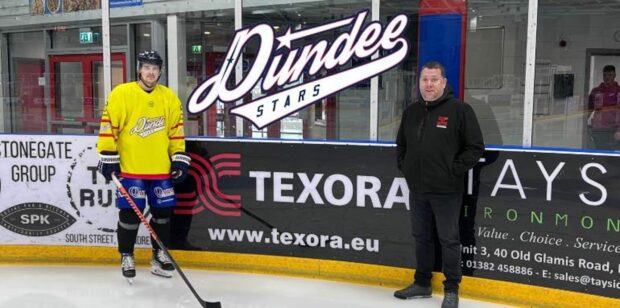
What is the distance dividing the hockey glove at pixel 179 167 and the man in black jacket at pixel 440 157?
1377 millimetres

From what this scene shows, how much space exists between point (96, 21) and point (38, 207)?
1427 millimetres

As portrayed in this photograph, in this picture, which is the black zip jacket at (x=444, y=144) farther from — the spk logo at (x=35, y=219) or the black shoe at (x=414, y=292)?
the spk logo at (x=35, y=219)

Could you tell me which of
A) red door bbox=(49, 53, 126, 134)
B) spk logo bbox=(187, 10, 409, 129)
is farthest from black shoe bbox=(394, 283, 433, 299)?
red door bbox=(49, 53, 126, 134)

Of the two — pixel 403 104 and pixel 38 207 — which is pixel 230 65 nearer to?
pixel 403 104

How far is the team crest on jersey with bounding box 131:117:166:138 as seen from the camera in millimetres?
3840

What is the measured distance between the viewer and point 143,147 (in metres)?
3.86

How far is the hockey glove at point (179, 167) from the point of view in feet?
13.0

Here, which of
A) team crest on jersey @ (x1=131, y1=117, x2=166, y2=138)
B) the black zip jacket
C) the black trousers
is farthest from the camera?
team crest on jersey @ (x1=131, y1=117, x2=166, y2=138)

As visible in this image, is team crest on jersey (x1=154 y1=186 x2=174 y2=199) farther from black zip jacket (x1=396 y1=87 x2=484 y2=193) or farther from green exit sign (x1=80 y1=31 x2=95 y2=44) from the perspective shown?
black zip jacket (x1=396 y1=87 x2=484 y2=193)

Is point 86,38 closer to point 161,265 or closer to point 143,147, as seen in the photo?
point 143,147

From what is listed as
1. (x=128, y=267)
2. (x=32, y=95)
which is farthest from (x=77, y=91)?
(x=128, y=267)

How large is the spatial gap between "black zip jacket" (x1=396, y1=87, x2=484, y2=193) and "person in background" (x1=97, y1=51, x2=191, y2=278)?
Result: 1.53 metres

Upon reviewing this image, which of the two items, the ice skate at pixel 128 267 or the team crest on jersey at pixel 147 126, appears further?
the ice skate at pixel 128 267

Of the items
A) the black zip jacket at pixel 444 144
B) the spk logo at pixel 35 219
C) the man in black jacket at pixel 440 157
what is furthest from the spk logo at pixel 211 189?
the black zip jacket at pixel 444 144
